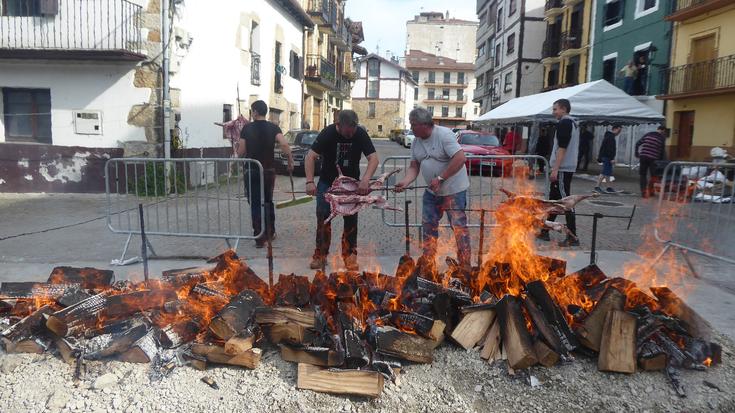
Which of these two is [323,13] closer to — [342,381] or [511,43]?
[511,43]

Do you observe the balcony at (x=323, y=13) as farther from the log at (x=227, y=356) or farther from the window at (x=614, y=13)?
the log at (x=227, y=356)

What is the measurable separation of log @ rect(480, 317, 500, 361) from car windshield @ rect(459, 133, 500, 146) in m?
16.9

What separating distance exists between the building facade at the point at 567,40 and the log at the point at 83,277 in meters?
26.7

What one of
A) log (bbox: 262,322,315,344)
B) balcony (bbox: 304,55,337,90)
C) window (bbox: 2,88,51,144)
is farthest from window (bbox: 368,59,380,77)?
log (bbox: 262,322,315,344)

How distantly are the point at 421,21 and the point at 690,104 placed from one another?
70647 mm

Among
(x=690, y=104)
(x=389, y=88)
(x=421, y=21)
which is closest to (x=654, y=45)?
(x=690, y=104)

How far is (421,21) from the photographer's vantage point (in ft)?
279

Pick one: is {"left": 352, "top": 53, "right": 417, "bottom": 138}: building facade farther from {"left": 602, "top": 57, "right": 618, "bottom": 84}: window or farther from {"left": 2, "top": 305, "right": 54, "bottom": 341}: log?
{"left": 2, "top": 305, "right": 54, "bottom": 341}: log

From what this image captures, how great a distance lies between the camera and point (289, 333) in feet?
11.2

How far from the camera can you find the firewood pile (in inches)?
130

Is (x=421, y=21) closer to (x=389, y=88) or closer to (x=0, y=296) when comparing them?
(x=389, y=88)

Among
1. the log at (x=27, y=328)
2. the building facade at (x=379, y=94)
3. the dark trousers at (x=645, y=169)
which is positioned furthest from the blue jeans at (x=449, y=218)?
the building facade at (x=379, y=94)

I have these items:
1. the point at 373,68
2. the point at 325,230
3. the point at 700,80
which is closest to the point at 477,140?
the point at 700,80

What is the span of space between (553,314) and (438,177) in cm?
183
